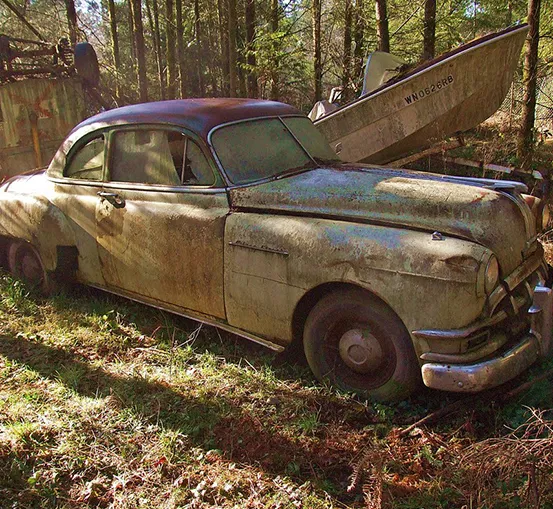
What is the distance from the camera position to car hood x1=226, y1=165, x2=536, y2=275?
335cm

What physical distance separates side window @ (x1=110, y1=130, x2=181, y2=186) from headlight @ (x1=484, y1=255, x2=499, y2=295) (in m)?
2.43

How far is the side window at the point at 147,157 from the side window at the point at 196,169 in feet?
0.24

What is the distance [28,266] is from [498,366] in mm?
4778

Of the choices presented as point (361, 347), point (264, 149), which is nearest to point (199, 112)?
point (264, 149)

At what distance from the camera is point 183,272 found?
424 centimetres

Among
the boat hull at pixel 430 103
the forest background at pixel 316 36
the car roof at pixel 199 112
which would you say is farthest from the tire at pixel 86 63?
the car roof at pixel 199 112

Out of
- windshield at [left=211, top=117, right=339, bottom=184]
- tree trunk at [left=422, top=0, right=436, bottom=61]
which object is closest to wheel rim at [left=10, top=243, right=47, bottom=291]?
windshield at [left=211, top=117, right=339, bottom=184]

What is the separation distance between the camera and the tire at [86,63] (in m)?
10.9

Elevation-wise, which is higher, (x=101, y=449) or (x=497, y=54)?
(x=497, y=54)

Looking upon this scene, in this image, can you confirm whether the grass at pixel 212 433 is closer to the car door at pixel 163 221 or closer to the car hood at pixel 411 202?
the car door at pixel 163 221

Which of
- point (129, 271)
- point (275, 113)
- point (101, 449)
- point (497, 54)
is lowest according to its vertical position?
point (101, 449)

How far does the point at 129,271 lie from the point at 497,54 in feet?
21.8

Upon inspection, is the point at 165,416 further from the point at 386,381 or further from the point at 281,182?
the point at 281,182

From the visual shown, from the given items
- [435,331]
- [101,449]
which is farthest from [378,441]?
[101,449]
